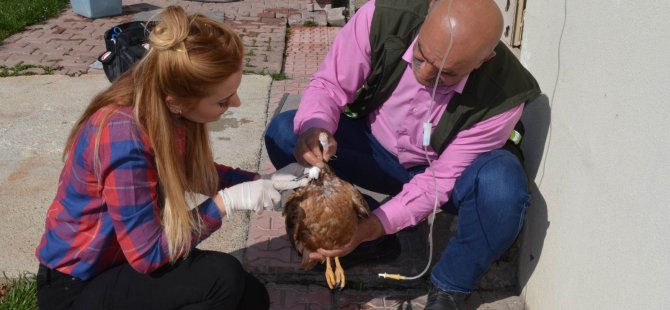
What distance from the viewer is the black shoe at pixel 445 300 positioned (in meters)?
2.63

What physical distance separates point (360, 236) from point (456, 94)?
0.66 meters

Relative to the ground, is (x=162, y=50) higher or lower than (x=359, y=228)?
higher

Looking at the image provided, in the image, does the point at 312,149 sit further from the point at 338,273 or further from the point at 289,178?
the point at 338,273

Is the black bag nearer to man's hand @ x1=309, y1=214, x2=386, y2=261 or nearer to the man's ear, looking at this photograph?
man's hand @ x1=309, y1=214, x2=386, y2=261

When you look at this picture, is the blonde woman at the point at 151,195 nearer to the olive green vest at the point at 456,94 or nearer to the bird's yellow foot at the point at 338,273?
the bird's yellow foot at the point at 338,273

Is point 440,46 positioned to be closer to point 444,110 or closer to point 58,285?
point 444,110

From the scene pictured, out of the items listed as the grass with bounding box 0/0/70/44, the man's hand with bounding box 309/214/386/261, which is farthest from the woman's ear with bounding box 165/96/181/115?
the grass with bounding box 0/0/70/44

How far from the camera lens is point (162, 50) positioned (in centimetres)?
194

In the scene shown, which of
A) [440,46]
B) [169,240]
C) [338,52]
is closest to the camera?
[169,240]

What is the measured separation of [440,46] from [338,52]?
626mm

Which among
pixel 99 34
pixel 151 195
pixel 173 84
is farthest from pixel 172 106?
pixel 99 34

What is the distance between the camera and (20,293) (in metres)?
2.69

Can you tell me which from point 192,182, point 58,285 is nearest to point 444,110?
point 192,182

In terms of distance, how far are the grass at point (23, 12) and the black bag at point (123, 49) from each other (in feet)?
9.01
